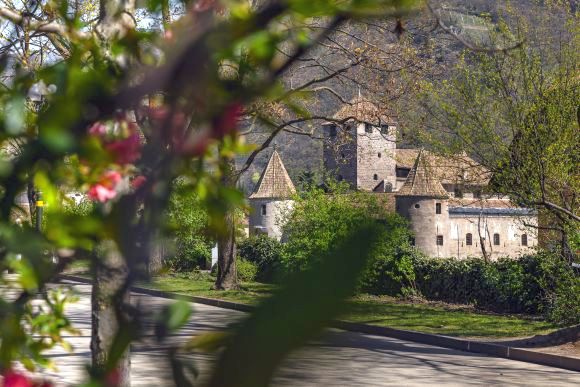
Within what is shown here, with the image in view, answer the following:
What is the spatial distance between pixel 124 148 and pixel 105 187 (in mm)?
259

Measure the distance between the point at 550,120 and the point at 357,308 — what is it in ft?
56.9

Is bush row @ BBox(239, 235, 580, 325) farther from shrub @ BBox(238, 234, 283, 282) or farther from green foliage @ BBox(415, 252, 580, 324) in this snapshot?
shrub @ BBox(238, 234, 283, 282)

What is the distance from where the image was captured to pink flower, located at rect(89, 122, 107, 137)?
1113 millimetres

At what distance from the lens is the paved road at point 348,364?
0.62 m

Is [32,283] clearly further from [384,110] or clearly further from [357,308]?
[384,110]

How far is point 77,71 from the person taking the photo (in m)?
1.10

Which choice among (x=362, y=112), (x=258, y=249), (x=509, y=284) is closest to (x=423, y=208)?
(x=258, y=249)

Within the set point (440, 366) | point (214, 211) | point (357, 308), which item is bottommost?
point (440, 366)

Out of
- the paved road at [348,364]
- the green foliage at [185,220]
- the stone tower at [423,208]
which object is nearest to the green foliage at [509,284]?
the paved road at [348,364]

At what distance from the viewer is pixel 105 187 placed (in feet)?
4.80

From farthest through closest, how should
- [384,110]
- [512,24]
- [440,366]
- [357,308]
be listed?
[384,110]
[512,24]
[440,366]
[357,308]

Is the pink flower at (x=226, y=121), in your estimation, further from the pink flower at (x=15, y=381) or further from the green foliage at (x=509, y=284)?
the green foliage at (x=509, y=284)

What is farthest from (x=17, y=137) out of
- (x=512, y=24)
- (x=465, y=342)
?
(x=512, y=24)

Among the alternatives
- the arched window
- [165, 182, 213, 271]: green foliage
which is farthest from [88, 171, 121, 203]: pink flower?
the arched window
